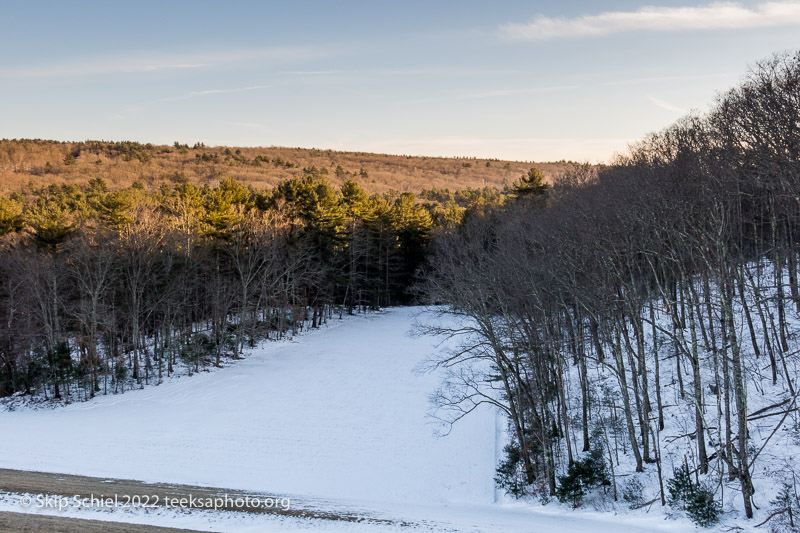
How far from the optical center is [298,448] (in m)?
21.2

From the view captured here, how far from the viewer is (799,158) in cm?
1206

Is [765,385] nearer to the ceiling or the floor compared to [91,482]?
nearer to the ceiling

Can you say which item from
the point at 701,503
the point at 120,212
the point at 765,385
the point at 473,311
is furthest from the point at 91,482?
the point at 120,212

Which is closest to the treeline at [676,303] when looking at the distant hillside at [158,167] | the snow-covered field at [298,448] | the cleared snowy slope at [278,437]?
the snow-covered field at [298,448]

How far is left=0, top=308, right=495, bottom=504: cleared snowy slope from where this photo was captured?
1784 cm

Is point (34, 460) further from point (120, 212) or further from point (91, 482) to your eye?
point (120, 212)

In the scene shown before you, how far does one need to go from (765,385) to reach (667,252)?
5227 millimetres

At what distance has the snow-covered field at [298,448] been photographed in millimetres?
14039

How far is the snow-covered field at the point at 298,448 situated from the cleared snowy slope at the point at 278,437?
2.8 inches

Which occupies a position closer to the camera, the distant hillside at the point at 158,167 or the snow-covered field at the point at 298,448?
the snow-covered field at the point at 298,448

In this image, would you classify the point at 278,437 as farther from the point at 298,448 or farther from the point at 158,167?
the point at 158,167

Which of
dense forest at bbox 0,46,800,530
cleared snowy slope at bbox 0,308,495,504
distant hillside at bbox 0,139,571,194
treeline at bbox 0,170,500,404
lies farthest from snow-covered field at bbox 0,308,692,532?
distant hillside at bbox 0,139,571,194

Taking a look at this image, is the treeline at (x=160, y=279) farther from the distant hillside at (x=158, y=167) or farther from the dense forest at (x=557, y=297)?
the distant hillside at (x=158, y=167)

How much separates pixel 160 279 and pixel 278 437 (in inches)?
679
